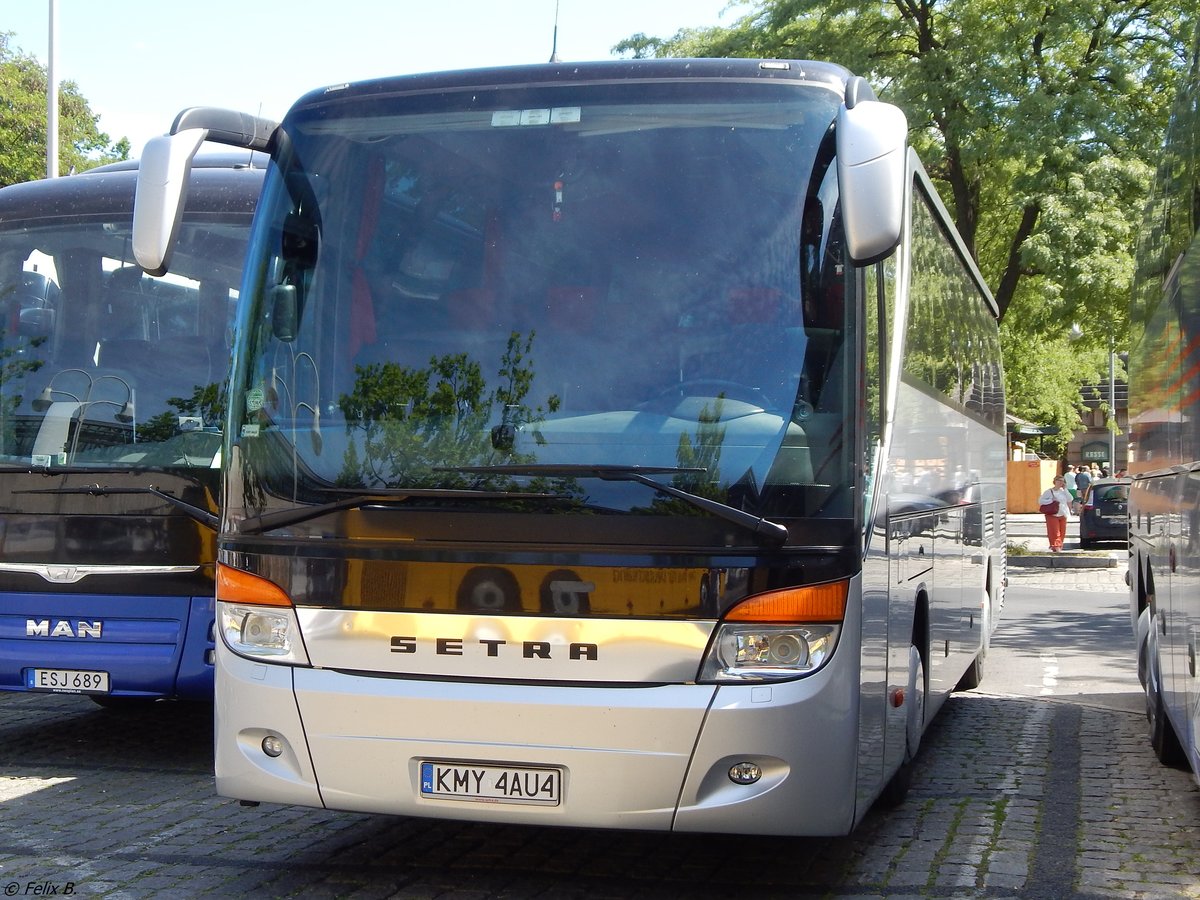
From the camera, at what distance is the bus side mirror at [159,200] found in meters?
5.49

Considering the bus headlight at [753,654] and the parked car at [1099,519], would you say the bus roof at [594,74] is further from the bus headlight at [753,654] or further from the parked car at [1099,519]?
the parked car at [1099,519]

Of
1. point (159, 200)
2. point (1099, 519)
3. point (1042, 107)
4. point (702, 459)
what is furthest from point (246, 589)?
point (1099, 519)

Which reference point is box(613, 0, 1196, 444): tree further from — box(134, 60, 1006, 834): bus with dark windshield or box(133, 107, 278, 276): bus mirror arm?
box(133, 107, 278, 276): bus mirror arm

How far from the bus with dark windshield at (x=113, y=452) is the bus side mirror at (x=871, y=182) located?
161 inches

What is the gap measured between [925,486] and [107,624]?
13.7ft

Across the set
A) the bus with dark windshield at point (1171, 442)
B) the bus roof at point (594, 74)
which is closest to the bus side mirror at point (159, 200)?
the bus roof at point (594, 74)

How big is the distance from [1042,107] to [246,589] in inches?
752

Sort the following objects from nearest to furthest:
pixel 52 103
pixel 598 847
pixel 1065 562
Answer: pixel 598 847 < pixel 52 103 < pixel 1065 562

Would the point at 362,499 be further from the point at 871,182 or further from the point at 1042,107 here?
the point at 1042,107

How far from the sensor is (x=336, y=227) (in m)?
5.50

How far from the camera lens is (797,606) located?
4867mm

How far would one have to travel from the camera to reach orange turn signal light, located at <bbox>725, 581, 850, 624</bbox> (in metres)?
4.84

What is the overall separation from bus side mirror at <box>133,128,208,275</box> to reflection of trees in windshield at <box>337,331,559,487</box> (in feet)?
3.18

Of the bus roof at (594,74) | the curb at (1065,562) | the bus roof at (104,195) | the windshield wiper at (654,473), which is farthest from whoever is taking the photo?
the curb at (1065,562)
